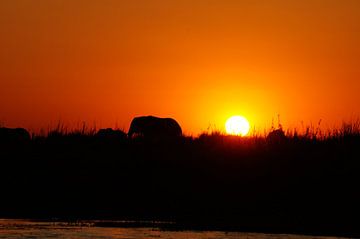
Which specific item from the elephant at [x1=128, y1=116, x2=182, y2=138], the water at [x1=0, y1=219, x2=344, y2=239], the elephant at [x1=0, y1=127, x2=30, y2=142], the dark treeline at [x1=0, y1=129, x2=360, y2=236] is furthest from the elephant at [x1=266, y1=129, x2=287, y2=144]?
the elephant at [x1=128, y1=116, x2=182, y2=138]

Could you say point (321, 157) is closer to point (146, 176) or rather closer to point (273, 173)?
point (273, 173)

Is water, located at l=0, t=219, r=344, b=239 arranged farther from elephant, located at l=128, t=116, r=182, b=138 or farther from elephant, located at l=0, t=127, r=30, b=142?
elephant, located at l=128, t=116, r=182, b=138

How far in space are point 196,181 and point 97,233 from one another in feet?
18.9

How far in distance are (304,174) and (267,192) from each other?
117 cm

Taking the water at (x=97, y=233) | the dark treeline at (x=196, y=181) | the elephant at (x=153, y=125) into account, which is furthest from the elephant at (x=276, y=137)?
the elephant at (x=153, y=125)

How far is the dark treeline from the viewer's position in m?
17.2

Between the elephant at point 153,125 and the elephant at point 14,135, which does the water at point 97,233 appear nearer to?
the elephant at point 14,135

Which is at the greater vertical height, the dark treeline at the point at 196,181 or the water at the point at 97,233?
the dark treeline at the point at 196,181

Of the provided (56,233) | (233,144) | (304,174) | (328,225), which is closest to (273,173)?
(304,174)

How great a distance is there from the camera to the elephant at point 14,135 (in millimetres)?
26753

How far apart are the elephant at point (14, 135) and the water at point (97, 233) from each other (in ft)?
34.8

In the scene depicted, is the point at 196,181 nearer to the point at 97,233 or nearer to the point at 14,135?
the point at 97,233

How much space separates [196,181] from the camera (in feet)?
66.7

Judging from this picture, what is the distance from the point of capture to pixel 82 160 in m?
22.8
